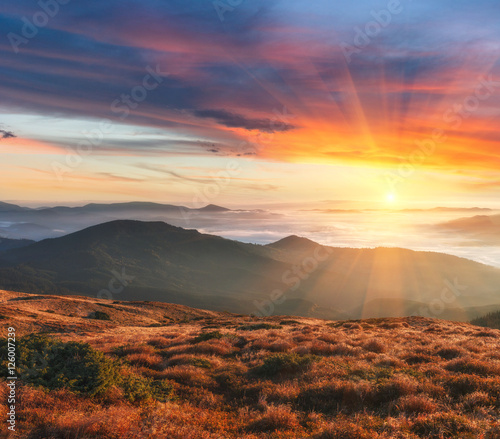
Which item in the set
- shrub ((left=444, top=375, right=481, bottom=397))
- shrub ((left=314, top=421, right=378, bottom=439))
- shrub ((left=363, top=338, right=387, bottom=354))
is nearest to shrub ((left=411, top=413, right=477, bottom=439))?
shrub ((left=314, top=421, right=378, bottom=439))

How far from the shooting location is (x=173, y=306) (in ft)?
288

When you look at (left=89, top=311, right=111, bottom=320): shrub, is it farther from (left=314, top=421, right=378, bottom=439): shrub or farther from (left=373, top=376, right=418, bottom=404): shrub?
(left=314, top=421, right=378, bottom=439): shrub

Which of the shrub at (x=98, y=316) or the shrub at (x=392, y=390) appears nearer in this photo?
the shrub at (x=392, y=390)

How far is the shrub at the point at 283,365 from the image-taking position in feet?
40.2

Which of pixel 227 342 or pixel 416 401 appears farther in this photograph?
pixel 227 342

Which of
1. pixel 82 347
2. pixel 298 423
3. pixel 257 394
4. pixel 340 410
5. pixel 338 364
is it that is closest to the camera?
pixel 298 423

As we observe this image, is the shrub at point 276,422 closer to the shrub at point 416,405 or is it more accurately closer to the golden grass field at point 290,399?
the golden grass field at point 290,399

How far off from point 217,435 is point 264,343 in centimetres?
1091

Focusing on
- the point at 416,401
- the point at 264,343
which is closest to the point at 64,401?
the point at 416,401

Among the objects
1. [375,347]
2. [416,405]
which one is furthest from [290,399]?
[375,347]

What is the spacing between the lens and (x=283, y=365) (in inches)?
488

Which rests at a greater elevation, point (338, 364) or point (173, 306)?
point (338, 364)

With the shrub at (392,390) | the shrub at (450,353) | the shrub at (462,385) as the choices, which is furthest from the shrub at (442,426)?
the shrub at (450,353)

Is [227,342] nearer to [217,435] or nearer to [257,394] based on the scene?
[257,394]
